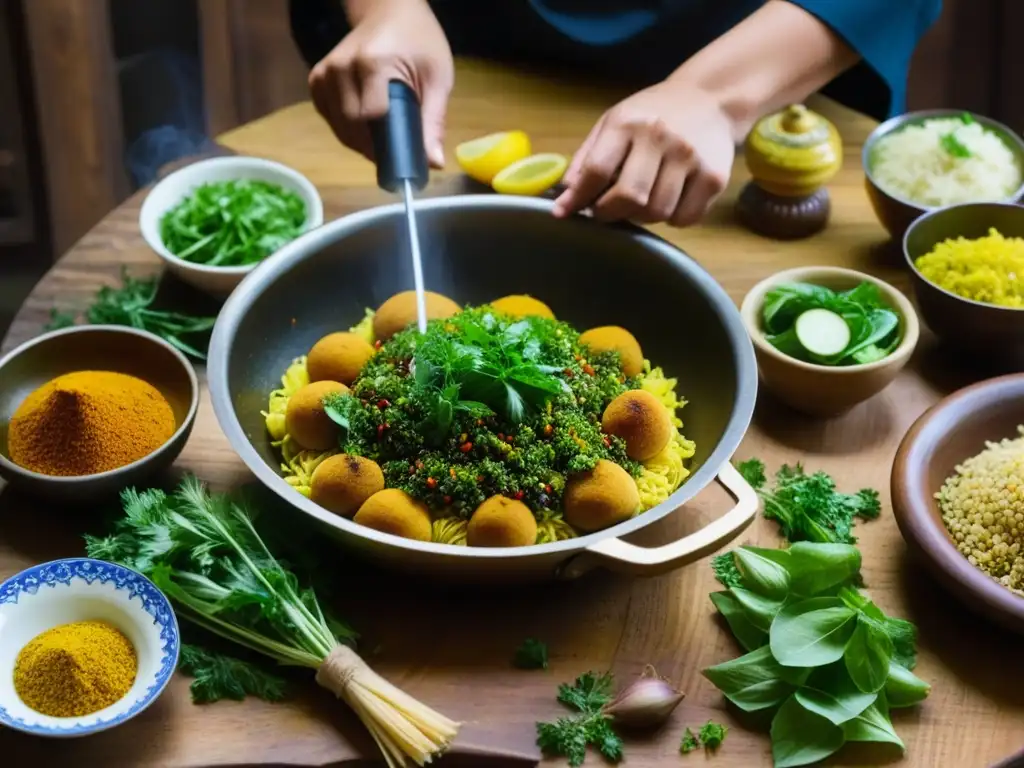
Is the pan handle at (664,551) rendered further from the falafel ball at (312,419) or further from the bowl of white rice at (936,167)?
the bowl of white rice at (936,167)

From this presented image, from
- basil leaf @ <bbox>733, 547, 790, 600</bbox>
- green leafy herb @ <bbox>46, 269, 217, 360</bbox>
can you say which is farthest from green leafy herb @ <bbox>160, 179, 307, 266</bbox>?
basil leaf @ <bbox>733, 547, 790, 600</bbox>

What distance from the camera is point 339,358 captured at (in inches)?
70.8

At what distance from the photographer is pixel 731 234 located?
2293mm

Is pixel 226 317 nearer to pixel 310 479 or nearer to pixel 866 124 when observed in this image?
pixel 310 479

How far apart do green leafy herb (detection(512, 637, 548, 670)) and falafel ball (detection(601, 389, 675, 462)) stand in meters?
0.34

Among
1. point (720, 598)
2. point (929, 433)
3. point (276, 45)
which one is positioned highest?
point (929, 433)

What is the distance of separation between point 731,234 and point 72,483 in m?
1.39

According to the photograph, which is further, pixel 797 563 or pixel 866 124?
pixel 866 124

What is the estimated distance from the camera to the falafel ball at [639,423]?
1.66 m

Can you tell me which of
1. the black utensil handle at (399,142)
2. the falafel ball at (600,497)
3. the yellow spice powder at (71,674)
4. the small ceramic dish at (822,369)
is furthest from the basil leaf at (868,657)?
the black utensil handle at (399,142)

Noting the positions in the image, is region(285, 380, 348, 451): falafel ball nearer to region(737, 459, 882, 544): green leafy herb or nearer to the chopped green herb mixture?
the chopped green herb mixture

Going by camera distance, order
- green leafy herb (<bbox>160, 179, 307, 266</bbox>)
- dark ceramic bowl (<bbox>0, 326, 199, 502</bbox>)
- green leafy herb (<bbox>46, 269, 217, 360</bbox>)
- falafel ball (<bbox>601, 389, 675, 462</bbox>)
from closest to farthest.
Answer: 1. falafel ball (<bbox>601, 389, 675, 462</bbox>)
2. dark ceramic bowl (<bbox>0, 326, 199, 502</bbox>)
3. green leafy herb (<bbox>46, 269, 217, 360</bbox>)
4. green leafy herb (<bbox>160, 179, 307, 266</bbox>)

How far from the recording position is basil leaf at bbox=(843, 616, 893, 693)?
1.42 metres

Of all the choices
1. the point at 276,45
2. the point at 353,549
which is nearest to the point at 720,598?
the point at 353,549
